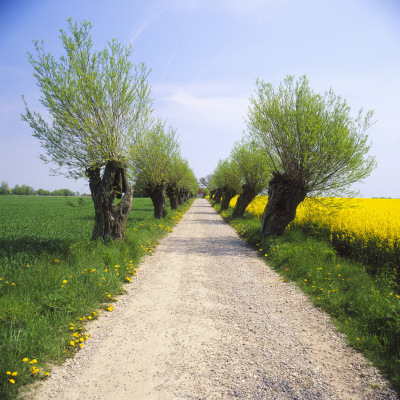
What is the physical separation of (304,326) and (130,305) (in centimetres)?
349

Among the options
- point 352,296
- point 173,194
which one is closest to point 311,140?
point 352,296

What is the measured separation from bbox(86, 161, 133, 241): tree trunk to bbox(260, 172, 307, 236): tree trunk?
7.04 metres

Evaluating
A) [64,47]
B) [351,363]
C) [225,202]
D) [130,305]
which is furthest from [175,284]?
[225,202]

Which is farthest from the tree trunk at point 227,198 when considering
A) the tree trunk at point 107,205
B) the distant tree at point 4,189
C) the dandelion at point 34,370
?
the distant tree at point 4,189

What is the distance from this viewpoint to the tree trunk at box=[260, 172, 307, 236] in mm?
12492

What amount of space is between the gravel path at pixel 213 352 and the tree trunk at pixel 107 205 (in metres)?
4.00

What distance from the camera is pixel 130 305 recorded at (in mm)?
5605

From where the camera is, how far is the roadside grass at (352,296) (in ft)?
13.0

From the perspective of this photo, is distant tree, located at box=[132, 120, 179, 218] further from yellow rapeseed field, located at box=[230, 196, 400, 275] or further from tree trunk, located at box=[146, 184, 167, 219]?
yellow rapeseed field, located at box=[230, 196, 400, 275]

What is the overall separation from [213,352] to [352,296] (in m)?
3.61

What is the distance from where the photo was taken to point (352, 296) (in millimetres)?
5750

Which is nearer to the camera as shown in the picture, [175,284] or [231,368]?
[231,368]

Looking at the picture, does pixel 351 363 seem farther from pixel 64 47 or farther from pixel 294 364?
pixel 64 47

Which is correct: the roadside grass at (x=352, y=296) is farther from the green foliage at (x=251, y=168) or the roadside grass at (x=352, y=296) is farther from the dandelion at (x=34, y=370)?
the green foliage at (x=251, y=168)
